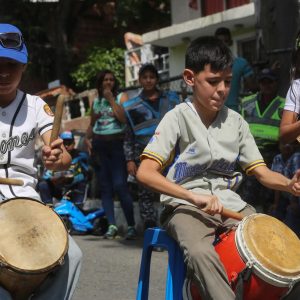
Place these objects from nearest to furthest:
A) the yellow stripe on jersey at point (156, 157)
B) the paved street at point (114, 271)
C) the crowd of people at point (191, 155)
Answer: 1. the crowd of people at point (191, 155)
2. the yellow stripe on jersey at point (156, 157)
3. the paved street at point (114, 271)

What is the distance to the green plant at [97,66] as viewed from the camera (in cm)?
2162

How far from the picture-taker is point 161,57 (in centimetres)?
2123

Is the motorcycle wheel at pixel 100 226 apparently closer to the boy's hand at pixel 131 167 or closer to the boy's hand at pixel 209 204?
the boy's hand at pixel 131 167

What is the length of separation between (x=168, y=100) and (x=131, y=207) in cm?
141

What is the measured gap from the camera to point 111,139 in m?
→ 8.79

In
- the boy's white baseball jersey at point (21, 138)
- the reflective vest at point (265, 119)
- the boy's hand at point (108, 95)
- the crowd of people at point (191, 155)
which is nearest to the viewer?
the crowd of people at point (191, 155)

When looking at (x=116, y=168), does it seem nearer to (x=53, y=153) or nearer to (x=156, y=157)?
(x=156, y=157)

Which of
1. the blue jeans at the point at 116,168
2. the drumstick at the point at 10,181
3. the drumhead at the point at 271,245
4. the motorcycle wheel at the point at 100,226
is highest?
the drumstick at the point at 10,181

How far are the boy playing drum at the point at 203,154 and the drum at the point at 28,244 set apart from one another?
2.00 feet

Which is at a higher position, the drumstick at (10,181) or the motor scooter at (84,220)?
the drumstick at (10,181)

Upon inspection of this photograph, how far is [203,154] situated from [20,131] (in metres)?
0.97

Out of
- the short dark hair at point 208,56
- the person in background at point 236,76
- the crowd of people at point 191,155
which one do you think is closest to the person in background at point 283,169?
the person in background at point 236,76

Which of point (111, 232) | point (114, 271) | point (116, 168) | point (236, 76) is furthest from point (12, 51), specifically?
point (111, 232)

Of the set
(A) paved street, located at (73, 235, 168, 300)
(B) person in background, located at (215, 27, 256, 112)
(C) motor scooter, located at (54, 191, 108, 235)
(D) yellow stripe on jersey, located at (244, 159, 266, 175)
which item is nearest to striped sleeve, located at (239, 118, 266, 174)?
(D) yellow stripe on jersey, located at (244, 159, 266, 175)
